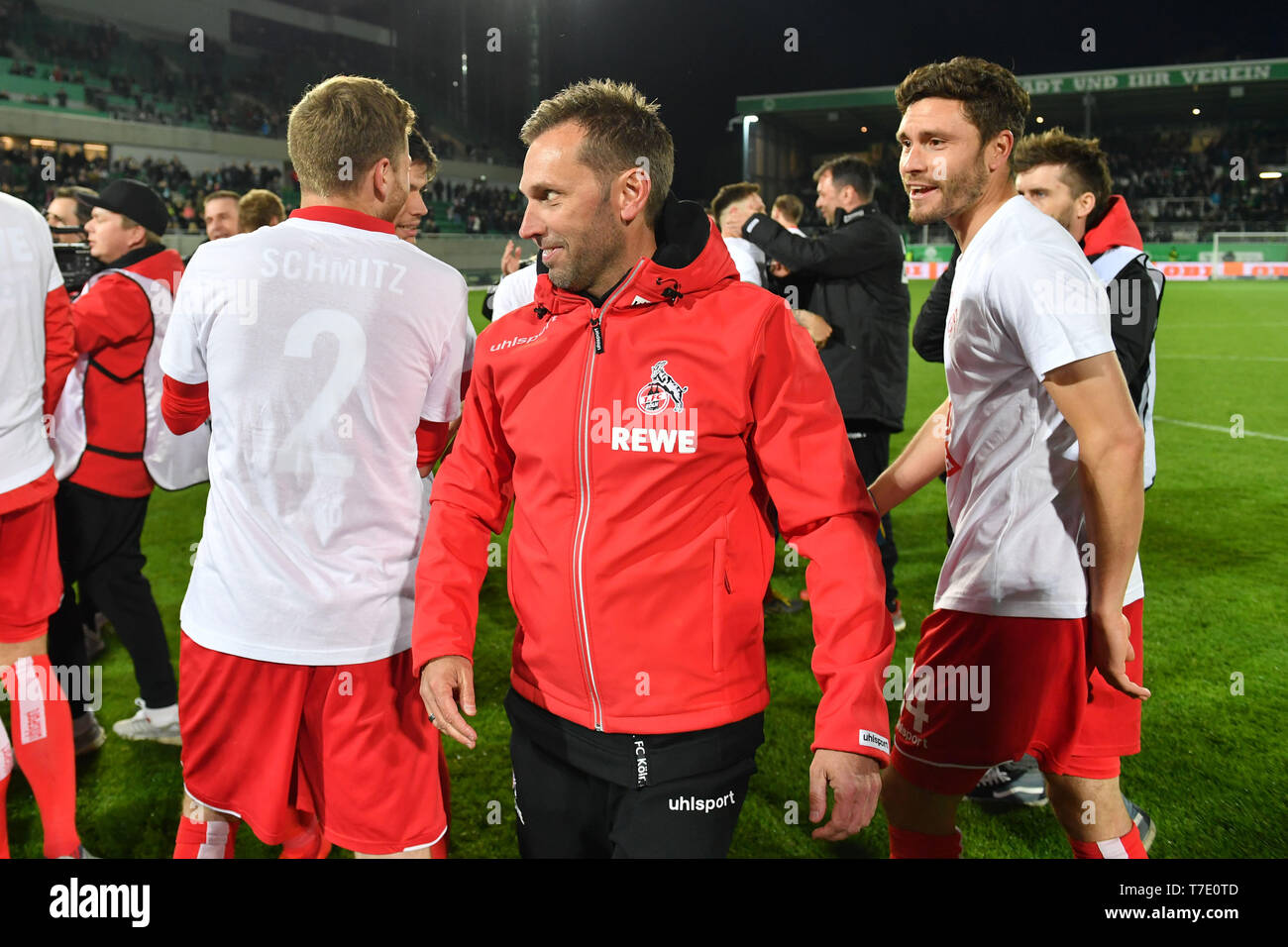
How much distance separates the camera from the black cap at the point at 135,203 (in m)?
3.54

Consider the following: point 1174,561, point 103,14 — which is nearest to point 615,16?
point 103,14

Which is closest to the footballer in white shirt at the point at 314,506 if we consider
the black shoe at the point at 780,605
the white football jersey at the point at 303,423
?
the white football jersey at the point at 303,423

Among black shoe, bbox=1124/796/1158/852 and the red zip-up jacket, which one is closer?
the red zip-up jacket

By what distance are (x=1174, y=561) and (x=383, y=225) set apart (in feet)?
18.3

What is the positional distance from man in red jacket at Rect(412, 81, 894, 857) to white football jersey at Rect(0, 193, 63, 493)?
61.3 inches

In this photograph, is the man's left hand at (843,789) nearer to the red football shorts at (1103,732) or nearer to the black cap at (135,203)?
the red football shorts at (1103,732)

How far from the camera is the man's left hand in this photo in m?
1.59

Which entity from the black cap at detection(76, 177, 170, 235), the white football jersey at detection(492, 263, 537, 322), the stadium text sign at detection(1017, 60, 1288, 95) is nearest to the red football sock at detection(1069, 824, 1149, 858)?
the white football jersey at detection(492, 263, 537, 322)

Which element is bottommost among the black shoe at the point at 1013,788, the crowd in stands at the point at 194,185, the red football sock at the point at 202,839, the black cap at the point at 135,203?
the black shoe at the point at 1013,788

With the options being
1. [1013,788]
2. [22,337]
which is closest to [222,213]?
[22,337]

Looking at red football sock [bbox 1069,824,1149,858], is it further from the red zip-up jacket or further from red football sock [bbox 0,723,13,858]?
red football sock [bbox 0,723,13,858]

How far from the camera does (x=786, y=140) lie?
44.0 m

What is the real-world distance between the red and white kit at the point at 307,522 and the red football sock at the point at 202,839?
0.09m
